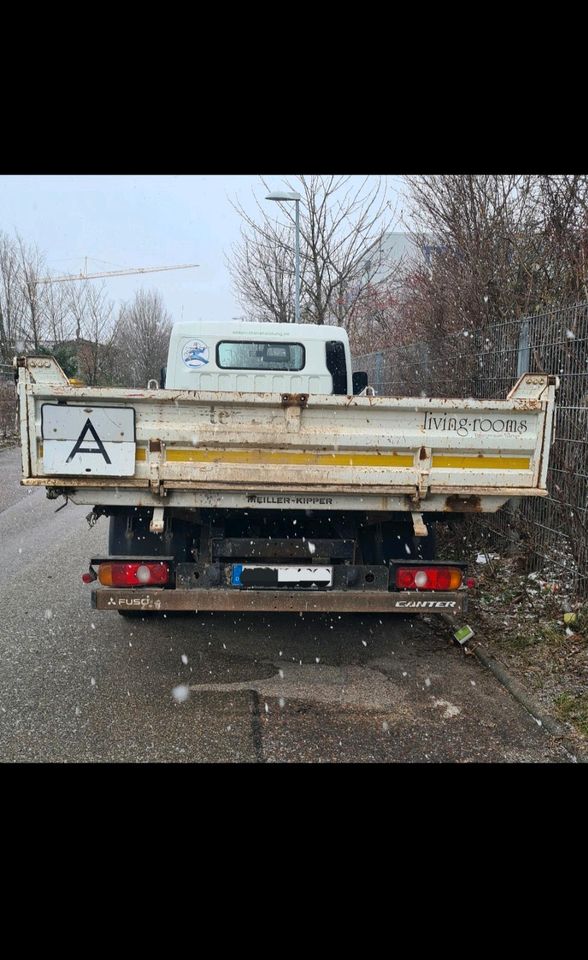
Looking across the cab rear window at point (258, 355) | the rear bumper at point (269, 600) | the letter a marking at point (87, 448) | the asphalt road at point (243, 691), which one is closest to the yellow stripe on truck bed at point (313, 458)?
the letter a marking at point (87, 448)

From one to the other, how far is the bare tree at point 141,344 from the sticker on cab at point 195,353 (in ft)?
83.1

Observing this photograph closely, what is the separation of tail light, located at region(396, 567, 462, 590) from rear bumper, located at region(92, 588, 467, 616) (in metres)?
0.05

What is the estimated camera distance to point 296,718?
3.87m

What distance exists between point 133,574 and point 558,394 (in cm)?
359

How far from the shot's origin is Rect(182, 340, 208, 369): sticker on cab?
595cm

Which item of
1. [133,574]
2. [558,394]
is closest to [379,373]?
[558,394]

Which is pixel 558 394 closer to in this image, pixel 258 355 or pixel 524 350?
pixel 524 350

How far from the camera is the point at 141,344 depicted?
3731 centimetres

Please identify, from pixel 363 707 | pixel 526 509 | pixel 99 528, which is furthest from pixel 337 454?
pixel 99 528

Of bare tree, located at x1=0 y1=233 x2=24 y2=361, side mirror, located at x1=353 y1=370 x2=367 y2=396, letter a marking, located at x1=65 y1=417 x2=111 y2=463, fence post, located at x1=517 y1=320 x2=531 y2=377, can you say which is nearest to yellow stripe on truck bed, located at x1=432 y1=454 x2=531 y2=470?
letter a marking, located at x1=65 y1=417 x2=111 y2=463

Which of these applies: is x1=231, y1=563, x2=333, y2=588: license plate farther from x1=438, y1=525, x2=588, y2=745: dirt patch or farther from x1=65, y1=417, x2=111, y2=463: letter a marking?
x1=438, y1=525, x2=588, y2=745: dirt patch

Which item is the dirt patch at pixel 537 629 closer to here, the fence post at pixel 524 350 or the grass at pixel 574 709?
the grass at pixel 574 709

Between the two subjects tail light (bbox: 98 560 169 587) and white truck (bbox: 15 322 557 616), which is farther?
tail light (bbox: 98 560 169 587)

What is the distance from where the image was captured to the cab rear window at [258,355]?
5984 millimetres
